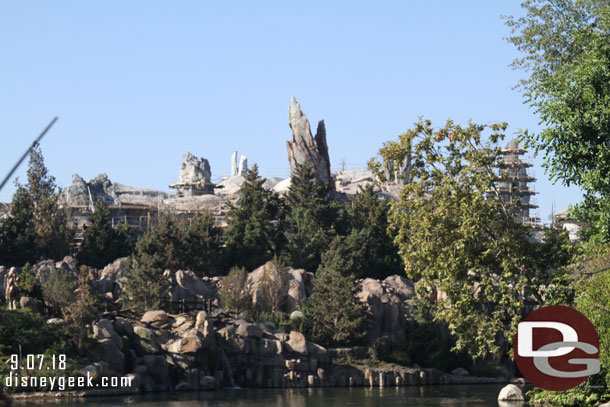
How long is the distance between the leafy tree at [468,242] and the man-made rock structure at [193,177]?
70866mm

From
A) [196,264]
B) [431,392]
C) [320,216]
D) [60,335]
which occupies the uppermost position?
[320,216]

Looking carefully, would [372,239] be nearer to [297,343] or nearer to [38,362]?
[297,343]

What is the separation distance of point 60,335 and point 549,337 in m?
23.5

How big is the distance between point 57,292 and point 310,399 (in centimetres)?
1470

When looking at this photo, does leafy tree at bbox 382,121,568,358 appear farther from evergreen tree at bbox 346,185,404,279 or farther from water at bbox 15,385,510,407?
evergreen tree at bbox 346,185,404,279

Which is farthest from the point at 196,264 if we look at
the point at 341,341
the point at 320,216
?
the point at 341,341

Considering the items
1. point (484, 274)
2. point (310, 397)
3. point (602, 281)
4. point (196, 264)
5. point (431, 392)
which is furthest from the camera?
point (196, 264)

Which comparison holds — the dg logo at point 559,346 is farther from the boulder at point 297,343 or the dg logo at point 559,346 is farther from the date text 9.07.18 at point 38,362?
the boulder at point 297,343

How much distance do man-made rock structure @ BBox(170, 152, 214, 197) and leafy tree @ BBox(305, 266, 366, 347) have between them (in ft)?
163

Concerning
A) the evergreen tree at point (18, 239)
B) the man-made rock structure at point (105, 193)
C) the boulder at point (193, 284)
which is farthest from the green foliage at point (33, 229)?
the man-made rock structure at point (105, 193)

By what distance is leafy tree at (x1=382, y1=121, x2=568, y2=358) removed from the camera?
1109 inches

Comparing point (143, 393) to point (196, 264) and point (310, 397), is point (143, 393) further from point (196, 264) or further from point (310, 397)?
point (196, 264)

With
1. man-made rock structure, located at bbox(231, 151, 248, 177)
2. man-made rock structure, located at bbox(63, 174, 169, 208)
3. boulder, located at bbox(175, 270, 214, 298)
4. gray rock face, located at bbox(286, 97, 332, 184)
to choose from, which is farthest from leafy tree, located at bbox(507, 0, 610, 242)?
man-made rock structure, located at bbox(231, 151, 248, 177)

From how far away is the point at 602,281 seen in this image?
947 inches
